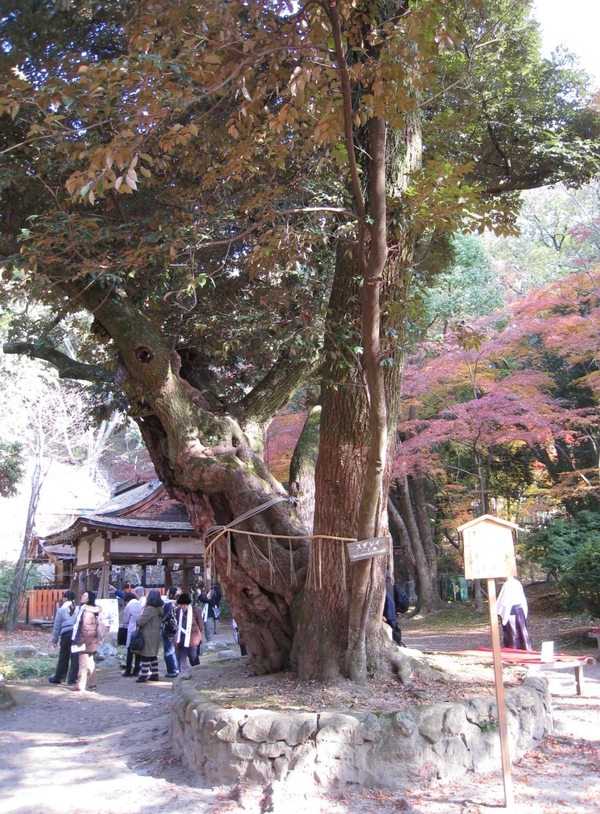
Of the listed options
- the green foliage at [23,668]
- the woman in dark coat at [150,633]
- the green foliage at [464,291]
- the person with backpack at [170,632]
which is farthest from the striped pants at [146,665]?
the green foliage at [464,291]

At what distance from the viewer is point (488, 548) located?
4664 mm

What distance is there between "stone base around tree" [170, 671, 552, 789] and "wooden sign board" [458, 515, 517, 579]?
3.99ft

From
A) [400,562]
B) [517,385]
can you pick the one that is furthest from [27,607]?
[517,385]

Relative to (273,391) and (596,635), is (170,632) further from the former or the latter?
(596,635)

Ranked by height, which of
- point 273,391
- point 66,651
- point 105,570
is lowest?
point 66,651

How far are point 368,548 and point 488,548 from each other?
3.81 feet

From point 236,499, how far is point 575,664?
4.13 m

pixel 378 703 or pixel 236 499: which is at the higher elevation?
pixel 236 499

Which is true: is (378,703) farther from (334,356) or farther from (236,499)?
(334,356)

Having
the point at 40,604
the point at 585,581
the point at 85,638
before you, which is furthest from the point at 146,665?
the point at 40,604

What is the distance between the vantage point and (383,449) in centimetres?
525

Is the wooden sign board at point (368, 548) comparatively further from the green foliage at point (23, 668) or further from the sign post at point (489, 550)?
the green foliage at point (23, 668)

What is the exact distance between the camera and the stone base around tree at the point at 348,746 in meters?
4.67

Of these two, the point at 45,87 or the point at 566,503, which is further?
the point at 566,503
